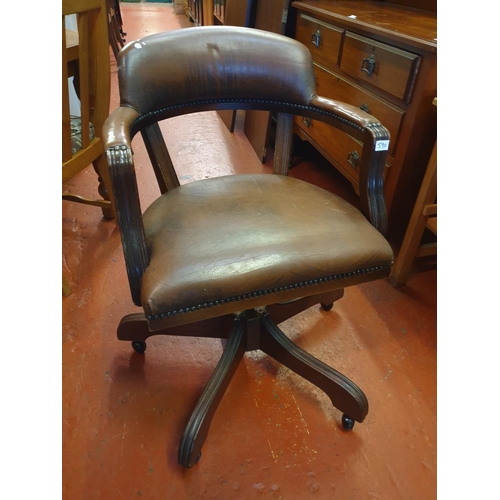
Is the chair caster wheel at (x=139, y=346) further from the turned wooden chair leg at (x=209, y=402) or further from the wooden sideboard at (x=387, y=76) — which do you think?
the wooden sideboard at (x=387, y=76)

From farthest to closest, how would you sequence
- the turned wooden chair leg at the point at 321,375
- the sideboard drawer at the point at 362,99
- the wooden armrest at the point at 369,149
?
the sideboard drawer at the point at 362,99 < the turned wooden chair leg at the point at 321,375 < the wooden armrest at the point at 369,149

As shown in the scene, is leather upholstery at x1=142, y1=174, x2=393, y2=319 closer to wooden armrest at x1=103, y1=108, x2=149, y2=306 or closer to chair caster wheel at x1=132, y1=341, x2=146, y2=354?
wooden armrest at x1=103, y1=108, x2=149, y2=306

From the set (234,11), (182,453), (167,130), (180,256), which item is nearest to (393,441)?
(182,453)

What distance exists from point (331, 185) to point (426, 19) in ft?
3.07

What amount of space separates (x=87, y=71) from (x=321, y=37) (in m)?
1.12

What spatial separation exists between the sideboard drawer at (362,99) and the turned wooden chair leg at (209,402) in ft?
3.03

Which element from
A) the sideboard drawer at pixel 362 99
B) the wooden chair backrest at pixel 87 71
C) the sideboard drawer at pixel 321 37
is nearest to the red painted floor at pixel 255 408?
the wooden chair backrest at pixel 87 71

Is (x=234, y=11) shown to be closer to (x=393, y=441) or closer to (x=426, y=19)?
(x=426, y=19)

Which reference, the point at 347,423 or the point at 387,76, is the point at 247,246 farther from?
the point at 387,76

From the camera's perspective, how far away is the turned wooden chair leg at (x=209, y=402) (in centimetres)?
96

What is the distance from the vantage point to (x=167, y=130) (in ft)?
9.79

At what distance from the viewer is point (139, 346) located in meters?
1.28

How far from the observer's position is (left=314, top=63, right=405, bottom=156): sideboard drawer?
1.41 metres

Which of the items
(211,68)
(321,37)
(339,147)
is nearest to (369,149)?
(211,68)
